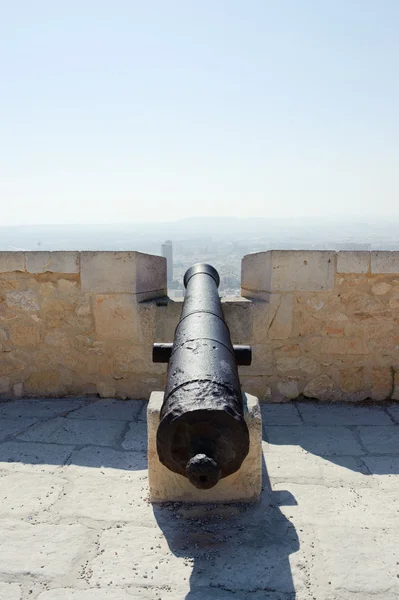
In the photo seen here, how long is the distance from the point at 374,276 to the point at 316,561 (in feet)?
9.08

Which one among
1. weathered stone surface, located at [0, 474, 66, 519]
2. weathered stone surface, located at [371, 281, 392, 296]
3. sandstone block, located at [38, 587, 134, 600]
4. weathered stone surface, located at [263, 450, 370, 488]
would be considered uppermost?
weathered stone surface, located at [371, 281, 392, 296]

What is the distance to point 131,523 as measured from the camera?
256cm

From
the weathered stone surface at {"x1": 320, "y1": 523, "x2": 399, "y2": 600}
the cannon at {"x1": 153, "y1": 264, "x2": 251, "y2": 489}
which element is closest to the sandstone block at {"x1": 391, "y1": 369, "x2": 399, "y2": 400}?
the weathered stone surface at {"x1": 320, "y1": 523, "x2": 399, "y2": 600}

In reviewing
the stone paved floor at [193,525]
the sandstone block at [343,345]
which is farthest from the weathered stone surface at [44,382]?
the sandstone block at [343,345]

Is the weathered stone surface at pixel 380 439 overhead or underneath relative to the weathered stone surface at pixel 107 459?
underneath

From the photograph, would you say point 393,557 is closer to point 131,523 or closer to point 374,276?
point 131,523

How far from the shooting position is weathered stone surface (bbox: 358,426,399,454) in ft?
11.4

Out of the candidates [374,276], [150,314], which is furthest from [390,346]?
[150,314]

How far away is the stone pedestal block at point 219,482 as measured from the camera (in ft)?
8.95

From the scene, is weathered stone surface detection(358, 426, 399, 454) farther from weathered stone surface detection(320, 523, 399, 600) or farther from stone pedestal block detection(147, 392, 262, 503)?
stone pedestal block detection(147, 392, 262, 503)

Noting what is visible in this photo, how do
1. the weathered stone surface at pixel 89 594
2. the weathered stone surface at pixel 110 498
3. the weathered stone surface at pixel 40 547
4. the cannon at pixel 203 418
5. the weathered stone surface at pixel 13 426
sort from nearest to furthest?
the cannon at pixel 203 418, the weathered stone surface at pixel 89 594, the weathered stone surface at pixel 40 547, the weathered stone surface at pixel 110 498, the weathered stone surface at pixel 13 426

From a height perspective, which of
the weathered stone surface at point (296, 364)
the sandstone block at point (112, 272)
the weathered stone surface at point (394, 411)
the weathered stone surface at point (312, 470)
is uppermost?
the sandstone block at point (112, 272)

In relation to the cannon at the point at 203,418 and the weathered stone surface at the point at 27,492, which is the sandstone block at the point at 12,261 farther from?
the cannon at the point at 203,418

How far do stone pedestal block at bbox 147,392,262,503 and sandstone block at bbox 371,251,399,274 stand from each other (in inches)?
85.9
